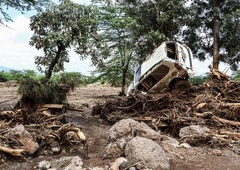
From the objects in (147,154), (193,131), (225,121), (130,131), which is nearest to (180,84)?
(225,121)

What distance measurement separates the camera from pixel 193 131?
6.22m

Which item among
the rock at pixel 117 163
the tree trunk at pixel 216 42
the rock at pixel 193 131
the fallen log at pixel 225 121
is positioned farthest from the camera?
the tree trunk at pixel 216 42

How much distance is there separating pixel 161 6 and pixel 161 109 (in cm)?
818

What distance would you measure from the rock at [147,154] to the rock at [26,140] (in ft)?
6.79

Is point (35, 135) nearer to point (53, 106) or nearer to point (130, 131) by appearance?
point (130, 131)

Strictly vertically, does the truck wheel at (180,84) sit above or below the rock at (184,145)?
above

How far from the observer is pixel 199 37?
17.1 meters

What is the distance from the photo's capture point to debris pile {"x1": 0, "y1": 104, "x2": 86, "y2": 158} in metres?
5.23

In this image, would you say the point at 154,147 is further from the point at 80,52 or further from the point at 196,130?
the point at 80,52

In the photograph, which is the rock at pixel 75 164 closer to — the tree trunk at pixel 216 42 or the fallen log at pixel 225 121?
the fallen log at pixel 225 121

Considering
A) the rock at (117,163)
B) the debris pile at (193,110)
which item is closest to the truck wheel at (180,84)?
the debris pile at (193,110)

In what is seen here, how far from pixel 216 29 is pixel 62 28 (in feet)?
32.3

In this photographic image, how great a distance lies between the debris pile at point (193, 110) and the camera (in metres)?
6.39

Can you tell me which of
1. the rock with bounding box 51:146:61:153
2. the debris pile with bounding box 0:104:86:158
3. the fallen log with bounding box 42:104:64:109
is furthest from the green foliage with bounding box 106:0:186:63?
the rock with bounding box 51:146:61:153
